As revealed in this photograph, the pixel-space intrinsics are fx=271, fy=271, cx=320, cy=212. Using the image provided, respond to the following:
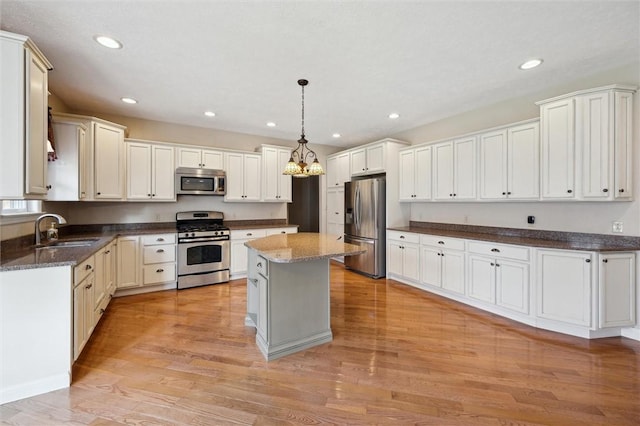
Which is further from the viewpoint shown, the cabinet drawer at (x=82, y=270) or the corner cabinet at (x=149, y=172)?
the corner cabinet at (x=149, y=172)

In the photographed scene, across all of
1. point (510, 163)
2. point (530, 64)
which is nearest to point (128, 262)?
point (510, 163)

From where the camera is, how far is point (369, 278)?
4.85 m

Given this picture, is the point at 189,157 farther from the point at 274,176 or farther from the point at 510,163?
the point at 510,163

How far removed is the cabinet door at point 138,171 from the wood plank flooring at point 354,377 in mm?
1808

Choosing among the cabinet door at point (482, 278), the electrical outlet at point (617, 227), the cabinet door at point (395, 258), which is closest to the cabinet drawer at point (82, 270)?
the cabinet door at point (395, 258)

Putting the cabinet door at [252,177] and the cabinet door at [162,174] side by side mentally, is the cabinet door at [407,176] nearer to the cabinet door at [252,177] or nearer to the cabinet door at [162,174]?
the cabinet door at [252,177]

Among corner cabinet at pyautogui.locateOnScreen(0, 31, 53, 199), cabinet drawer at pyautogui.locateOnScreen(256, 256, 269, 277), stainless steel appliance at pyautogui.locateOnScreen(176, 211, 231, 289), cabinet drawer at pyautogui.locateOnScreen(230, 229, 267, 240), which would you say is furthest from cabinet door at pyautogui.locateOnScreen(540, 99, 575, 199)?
corner cabinet at pyautogui.locateOnScreen(0, 31, 53, 199)

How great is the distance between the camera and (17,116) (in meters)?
1.91

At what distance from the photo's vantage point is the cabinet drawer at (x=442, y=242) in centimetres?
368

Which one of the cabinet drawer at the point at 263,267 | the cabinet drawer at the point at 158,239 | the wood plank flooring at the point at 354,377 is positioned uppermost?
the cabinet drawer at the point at 158,239

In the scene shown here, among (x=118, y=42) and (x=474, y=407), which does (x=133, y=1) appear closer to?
(x=118, y=42)

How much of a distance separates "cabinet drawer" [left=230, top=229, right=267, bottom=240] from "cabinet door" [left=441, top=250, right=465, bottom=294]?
306cm

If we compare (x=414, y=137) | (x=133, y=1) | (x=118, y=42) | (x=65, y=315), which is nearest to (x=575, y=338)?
(x=414, y=137)

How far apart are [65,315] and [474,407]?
9.60ft
